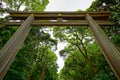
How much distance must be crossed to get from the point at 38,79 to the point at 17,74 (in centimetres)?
1054

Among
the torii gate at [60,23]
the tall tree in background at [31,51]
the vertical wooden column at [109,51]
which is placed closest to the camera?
the vertical wooden column at [109,51]

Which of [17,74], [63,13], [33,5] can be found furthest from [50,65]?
[63,13]

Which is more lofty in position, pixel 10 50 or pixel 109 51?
pixel 10 50

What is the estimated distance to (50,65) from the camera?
85.5 feet

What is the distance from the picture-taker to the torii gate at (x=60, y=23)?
12.5 feet

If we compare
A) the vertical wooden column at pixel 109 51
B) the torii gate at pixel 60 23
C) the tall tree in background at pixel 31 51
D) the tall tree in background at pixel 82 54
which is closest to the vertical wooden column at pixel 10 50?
the torii gate at pixel 60 23

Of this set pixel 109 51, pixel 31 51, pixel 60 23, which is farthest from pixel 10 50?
pixel 31 51

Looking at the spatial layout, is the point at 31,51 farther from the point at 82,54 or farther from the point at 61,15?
the point at 61,15

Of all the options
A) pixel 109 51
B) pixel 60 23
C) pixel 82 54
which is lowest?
pixel 109 51

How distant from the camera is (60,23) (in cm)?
709

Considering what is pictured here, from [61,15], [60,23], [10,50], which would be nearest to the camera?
[10,50]

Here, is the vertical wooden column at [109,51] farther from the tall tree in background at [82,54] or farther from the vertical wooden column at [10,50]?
the tall tree in background at [82,54]

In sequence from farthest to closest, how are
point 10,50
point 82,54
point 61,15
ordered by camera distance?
point 82,54 → point 61,15 → point 10,50

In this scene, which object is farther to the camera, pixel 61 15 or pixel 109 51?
pixel 61 15
